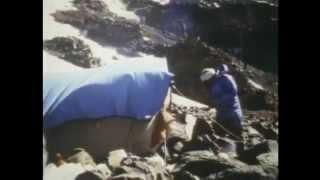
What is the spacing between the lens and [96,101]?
1851 mm

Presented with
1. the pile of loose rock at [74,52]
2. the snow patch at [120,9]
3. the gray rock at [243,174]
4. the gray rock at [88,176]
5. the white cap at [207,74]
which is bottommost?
the gray rock at [243,174]

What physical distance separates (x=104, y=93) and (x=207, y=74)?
1.35 ft

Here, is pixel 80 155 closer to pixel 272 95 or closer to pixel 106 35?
pixel 106 35

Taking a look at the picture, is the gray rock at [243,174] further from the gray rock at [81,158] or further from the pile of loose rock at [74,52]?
the pile of loose rock at [74,52]

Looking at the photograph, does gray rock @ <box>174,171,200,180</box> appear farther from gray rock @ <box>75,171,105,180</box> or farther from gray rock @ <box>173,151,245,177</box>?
gray rock @ <box>75,171,105,180</box>

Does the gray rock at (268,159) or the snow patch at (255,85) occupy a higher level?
the snow patch at (255,85)

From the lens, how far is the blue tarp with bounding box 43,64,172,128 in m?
1.84

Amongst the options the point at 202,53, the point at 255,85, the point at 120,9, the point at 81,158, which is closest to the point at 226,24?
the point at 202,53

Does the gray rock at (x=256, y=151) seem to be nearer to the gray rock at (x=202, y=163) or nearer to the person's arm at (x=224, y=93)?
the gray rock at (x=202, y=163)

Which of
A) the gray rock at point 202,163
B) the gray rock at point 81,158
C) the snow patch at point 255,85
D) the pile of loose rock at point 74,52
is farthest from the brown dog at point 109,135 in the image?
the snow patch at point 255,85

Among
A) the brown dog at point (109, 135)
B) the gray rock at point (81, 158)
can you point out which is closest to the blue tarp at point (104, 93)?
the brown dog at point (109, 135)

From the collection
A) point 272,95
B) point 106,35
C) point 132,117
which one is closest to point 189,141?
point 132,117

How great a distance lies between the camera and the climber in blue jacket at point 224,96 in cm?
189
